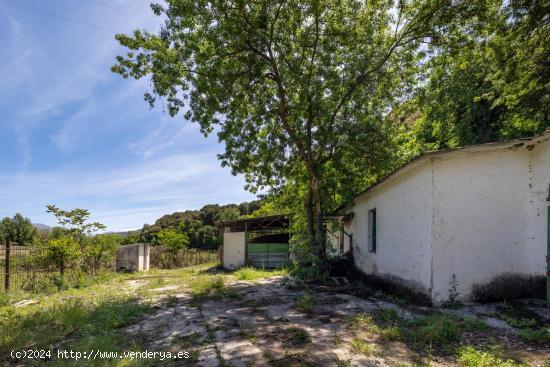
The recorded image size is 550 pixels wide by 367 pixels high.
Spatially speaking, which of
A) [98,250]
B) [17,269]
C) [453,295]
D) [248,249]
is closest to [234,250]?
[248,249]

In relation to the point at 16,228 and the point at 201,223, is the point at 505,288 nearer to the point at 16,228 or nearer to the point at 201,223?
the point at 201,223

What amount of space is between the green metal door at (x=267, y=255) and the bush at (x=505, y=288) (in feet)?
43.4

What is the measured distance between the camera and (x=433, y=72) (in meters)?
11.2

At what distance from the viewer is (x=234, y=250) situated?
63.2 ft

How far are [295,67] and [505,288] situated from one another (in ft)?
25.2

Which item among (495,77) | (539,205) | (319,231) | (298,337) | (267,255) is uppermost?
(495,77)

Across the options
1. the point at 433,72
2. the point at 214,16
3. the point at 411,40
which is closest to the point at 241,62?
the point at 214,16

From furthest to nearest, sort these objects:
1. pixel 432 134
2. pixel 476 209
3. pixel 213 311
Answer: pixel 432 134 → pixel 213 311 → pixel 476 209

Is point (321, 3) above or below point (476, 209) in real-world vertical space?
above

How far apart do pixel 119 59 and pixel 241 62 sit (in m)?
3.30

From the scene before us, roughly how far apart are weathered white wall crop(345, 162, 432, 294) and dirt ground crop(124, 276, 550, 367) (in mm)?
871

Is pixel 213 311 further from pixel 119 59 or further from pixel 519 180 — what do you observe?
pixel 119 59

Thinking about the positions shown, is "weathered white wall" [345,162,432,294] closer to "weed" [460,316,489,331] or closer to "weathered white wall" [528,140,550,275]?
"weed" [460,316,489,331]

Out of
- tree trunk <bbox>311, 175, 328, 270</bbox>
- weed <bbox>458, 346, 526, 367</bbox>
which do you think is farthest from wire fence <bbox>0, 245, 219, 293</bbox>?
weed <bbox>458, 346, 526, 367</bbox>
